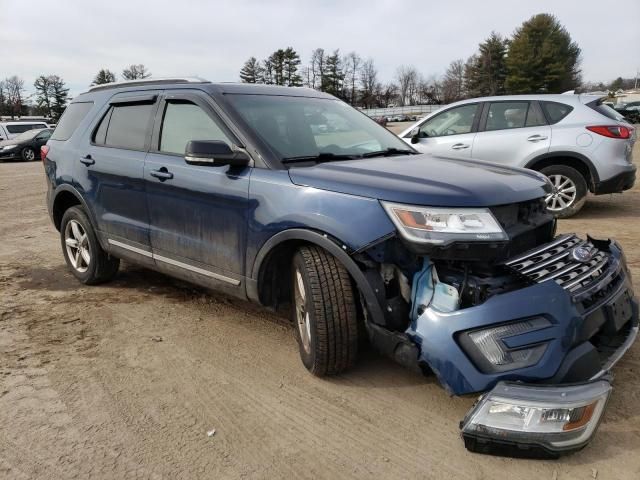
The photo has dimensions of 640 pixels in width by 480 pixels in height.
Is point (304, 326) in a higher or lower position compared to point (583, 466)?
higher

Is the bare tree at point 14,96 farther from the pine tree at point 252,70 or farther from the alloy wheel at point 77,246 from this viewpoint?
the alloy wheel at point 77,246

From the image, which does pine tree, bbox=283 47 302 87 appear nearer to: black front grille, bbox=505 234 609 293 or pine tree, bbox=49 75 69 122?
pine tree, bbox=49 75 69 122

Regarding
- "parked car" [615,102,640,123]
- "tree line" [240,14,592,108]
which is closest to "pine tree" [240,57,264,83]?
"tree line" [240,14,592,108]

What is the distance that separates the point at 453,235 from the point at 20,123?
2650 centimetres

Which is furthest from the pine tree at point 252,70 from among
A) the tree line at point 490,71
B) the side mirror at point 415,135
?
the side mirror at point 415,135

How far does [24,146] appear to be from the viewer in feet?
71.2

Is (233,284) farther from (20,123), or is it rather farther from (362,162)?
(20,123)

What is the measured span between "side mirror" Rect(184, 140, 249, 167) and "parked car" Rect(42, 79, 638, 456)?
0.5 inches

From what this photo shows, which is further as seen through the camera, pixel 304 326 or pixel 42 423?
pixel 304 326

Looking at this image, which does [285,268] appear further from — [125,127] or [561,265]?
[125,127]

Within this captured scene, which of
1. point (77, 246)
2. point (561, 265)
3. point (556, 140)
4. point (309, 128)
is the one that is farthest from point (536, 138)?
point (77, 246)

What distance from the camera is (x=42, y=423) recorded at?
2.77 meters

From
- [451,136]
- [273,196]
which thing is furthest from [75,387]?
[451,136]

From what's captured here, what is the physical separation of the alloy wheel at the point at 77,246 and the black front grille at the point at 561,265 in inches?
150
